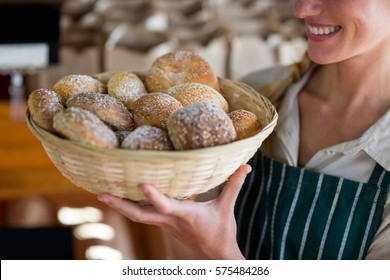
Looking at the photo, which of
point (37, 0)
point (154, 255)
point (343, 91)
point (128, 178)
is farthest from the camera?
point (37, 0)

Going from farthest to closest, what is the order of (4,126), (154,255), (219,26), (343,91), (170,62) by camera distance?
(219,26) < (4,126) < (154,255) < (343,91) < (170,62)

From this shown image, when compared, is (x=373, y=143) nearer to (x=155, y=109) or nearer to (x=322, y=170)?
(x=322, y=170)

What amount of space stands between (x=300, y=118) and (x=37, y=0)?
1.48 m

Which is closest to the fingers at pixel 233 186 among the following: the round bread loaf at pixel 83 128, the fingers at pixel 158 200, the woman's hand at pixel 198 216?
the woman's hand at pixel 198 216

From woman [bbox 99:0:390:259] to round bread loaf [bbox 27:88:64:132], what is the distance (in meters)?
0.19

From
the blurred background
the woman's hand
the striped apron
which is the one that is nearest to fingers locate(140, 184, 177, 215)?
the woman's hand

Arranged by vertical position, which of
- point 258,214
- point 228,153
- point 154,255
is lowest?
point 154,255

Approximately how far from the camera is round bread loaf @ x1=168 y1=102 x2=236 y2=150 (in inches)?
36.1

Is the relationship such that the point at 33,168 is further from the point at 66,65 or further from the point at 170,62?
the point at 170,62

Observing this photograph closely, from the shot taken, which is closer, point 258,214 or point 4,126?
point 258,214

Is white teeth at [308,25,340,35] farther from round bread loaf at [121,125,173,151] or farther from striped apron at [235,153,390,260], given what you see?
round bread loaf at [121,125,173,151]

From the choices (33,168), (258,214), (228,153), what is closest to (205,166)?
(228,153)

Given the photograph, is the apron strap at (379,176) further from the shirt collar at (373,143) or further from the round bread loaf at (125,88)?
the round bread loaf at (125,88)

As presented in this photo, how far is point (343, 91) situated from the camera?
4.40 feet
